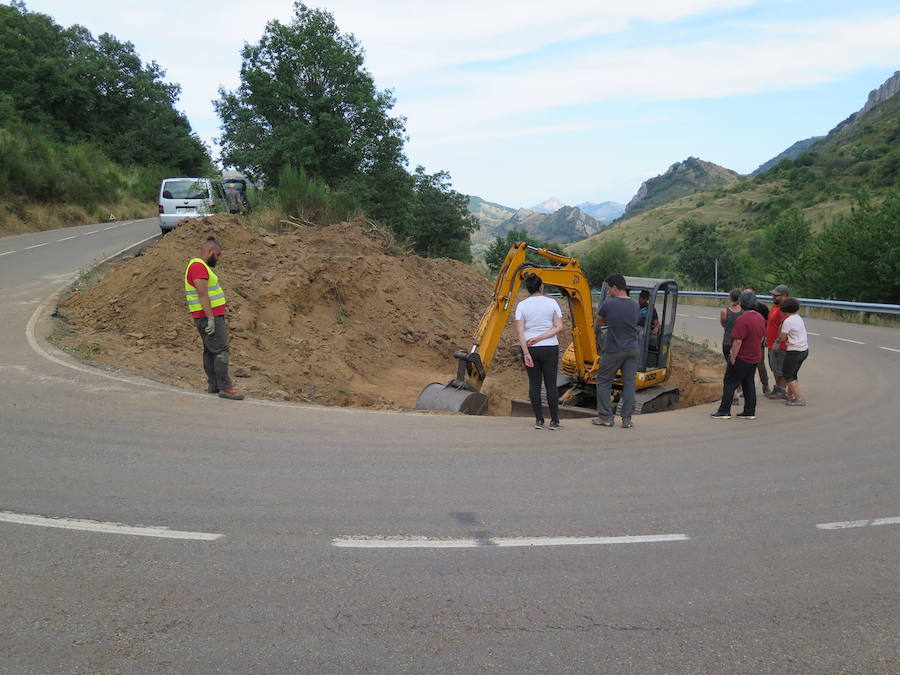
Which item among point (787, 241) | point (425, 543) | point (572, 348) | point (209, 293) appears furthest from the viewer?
point (787, 241)

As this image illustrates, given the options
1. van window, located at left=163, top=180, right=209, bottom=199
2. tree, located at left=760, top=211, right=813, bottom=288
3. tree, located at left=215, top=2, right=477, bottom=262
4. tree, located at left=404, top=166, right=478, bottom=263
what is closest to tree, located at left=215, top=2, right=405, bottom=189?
tree, located at left=215, top=2, right=477, bottom=262

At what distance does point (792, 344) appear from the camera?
10969 mm

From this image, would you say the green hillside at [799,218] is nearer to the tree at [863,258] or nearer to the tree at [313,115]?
the tree at [863,258]

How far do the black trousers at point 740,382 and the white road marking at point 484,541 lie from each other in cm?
516

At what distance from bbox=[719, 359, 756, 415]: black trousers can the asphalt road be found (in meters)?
0.93

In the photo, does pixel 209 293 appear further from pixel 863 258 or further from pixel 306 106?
pixel 863 258

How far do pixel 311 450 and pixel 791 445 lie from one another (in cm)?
565

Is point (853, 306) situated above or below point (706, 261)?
below

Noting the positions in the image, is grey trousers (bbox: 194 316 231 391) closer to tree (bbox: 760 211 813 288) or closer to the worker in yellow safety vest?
the worker in yellow safety vest

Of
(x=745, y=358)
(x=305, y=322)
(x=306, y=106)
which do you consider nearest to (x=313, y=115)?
(x=306, y=106)

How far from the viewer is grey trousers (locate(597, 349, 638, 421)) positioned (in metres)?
8.95

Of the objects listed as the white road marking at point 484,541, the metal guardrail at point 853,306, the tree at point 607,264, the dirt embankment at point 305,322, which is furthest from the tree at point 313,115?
the tree at point 607,264

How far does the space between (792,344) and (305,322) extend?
32.7 ft

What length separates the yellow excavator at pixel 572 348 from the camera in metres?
9.99
